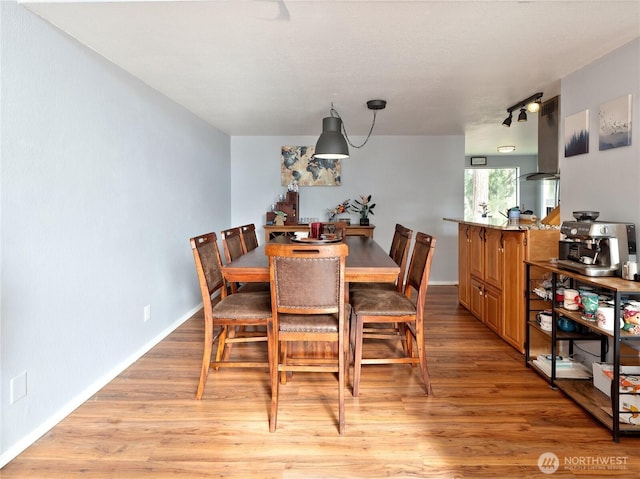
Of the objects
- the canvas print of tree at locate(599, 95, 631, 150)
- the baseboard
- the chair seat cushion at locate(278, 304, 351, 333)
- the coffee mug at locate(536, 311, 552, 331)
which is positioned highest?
the canvas print of tree at locate(599, 95, 631, 150)

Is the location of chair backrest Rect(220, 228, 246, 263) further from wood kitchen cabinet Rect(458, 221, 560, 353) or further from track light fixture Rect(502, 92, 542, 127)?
track light fixture Rect(502, 92, 542, 127)

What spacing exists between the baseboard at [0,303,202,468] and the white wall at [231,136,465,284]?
2.62 meters

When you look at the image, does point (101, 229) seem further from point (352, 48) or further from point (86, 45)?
point (352, 48)

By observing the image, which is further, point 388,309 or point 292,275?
point 388,309

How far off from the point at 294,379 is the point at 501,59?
8.24ft

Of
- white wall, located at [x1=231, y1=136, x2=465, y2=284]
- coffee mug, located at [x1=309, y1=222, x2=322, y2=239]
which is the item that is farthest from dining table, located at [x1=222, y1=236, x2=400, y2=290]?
white wall, located at [x1=231, y1=136, x2=465, y2=284]

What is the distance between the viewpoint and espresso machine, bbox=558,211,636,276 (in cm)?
210

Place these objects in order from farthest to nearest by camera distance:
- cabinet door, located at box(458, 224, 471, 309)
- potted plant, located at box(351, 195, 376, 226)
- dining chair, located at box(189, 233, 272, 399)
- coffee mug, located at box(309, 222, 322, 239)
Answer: potted plant, located at box(351, 195, 376, 226) < cabinet door, located at box(458, 224, 471, 309) < coffee mug, located at box(309, 222, 322, 239) < dining chair, located at box(189, 233, 272, 399)

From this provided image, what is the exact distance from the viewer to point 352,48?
237 cm

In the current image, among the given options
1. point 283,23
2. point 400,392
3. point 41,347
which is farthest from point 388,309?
point 41,347

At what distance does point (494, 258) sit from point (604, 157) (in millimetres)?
1129

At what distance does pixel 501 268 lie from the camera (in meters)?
3.20

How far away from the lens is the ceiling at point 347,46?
A: 1.92 meters

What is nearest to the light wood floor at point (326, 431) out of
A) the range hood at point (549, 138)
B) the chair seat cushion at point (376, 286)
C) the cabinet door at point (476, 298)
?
the chair seat cushion at point (376, 286)
